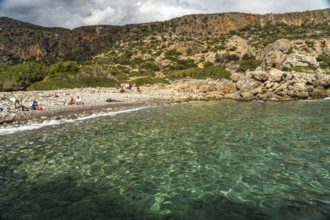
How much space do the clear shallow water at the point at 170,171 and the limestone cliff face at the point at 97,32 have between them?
90.0 meters

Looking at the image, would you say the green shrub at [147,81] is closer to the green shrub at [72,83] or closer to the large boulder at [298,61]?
the green shrub at [72,83]

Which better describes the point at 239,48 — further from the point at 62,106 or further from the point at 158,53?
the point at 62,106

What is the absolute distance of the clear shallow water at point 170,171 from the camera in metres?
8.17

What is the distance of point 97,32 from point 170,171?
119 meters

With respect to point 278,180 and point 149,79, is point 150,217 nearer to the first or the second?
point 278,180

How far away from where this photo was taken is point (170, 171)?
11.1 m

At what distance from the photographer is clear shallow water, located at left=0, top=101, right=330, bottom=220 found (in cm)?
817

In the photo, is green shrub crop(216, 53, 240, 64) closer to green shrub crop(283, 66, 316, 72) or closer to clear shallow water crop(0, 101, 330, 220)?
green shrub crop(283, 66, 316, 72)

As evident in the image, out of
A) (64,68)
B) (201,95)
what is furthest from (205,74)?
(64,68)

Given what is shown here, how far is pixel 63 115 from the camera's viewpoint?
24219mm

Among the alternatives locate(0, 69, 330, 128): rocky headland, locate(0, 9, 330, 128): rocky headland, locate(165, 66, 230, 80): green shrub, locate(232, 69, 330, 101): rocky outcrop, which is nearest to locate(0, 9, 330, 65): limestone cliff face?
locate(0, 9, 330, 128): rocky headland

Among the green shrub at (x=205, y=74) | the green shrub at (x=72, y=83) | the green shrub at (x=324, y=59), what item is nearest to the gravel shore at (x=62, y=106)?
the green shrub at (x=72, y=83)

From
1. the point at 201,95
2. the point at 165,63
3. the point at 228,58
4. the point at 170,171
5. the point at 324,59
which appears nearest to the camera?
the point at 170,171

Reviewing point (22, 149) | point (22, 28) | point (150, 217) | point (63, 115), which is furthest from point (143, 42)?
point (150, 217)
